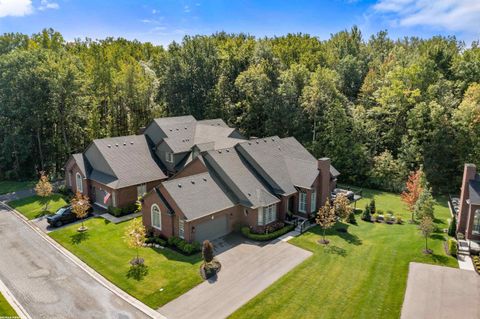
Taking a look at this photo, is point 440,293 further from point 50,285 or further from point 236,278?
point 50,285

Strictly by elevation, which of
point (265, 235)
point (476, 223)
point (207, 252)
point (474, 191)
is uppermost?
point (474, 191)

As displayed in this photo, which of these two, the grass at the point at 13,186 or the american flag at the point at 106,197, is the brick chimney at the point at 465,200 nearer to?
the american flag at the point at 106,197

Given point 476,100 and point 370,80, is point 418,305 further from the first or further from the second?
point 370,80

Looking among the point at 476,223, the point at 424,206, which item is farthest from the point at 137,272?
the point at 476,223

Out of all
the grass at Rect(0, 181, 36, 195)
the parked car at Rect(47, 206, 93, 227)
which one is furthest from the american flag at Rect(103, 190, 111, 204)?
the grass at Rect(0, 181, 36, 195)

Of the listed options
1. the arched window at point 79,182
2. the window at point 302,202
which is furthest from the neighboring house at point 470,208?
the arched window at point 79,182

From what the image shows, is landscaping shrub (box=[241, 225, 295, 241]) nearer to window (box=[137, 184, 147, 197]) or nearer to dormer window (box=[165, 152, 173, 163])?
window (box=[137, 184, 147, 197])
